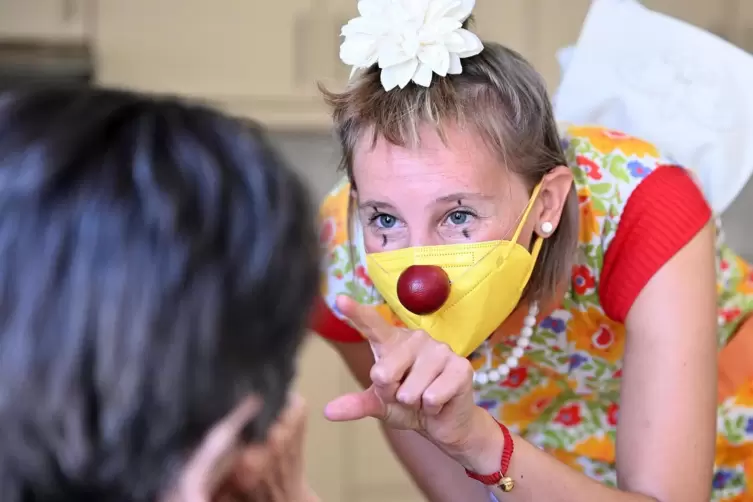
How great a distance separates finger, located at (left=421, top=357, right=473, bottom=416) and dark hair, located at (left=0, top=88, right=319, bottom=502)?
9.8 inches

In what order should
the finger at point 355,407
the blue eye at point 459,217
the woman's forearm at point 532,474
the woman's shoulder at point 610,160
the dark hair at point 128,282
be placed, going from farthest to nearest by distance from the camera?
the woman's shoulder at point 610,160 < the blue eye at point 459,217 < the woman's forearm at point 532,474 < the finger at point 355,407 < the dark hair at point 128,282

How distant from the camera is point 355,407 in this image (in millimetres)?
715

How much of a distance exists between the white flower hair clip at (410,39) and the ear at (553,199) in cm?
18

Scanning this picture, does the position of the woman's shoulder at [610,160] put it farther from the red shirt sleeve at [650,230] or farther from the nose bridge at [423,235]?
the nose bridge at [423,235]

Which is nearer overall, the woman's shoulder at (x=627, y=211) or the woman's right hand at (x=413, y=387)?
the woman's right hand at (x=413, y=387)

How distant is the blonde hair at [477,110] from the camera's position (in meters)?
0.90

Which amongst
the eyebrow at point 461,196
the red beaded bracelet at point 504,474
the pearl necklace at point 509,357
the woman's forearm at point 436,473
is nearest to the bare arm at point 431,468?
the woman's forearm at point 436,473

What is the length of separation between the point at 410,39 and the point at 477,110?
0.34 ft

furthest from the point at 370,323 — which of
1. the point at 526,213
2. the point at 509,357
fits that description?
the point at 509,357

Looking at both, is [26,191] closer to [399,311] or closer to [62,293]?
[62,293]

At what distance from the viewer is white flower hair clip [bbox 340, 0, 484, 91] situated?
89cm

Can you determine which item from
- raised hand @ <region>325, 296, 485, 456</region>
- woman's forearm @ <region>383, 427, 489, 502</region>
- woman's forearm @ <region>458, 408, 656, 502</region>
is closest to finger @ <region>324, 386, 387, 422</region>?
raised hand @ <region>325, 296, 485, 456</region>

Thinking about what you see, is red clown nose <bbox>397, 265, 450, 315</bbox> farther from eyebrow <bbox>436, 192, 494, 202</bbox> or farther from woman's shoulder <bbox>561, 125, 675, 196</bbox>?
woman's shoulder <bbox>561, 125, 675, 196</bbox>

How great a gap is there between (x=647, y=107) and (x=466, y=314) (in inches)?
20.8
